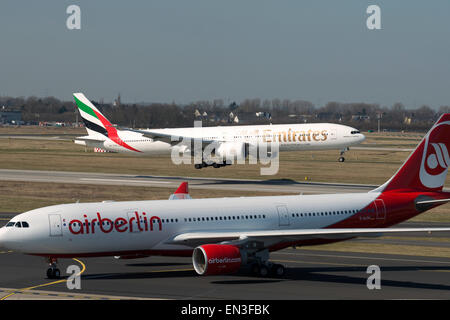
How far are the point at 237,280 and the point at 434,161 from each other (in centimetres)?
1623

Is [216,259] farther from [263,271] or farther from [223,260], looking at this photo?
[263,271]

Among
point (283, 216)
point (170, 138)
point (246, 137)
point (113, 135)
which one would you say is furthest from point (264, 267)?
point (113, 135)

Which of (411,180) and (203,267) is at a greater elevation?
(411,180)

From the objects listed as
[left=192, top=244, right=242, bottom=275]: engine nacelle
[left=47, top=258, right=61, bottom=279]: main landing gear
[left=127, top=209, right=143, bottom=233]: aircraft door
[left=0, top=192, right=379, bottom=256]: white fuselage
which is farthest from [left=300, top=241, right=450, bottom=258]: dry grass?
[left=47, top=258, right=61, bottom=279]: main landing gear

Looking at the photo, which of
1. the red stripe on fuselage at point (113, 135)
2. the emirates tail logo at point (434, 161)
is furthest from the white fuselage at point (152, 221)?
the red stripe on fuselage at point (113, 135)

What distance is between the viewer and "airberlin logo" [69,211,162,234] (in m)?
37.0

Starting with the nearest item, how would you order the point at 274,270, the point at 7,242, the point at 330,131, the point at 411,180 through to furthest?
1. the point at 7,242
2. the point at 274,270
3. the point at 411,180
4. the point at 330,131

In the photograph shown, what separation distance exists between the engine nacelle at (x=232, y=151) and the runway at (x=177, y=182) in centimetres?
316

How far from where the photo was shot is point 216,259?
3656 cm

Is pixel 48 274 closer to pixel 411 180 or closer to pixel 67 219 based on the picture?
pixel 67 219
